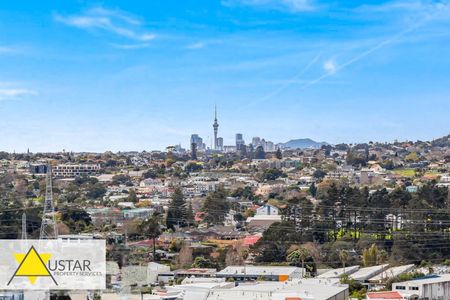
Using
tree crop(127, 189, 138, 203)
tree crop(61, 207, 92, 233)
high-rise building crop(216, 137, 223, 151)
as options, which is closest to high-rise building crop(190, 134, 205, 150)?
high-rise building crop(216, 137, 223, 151)

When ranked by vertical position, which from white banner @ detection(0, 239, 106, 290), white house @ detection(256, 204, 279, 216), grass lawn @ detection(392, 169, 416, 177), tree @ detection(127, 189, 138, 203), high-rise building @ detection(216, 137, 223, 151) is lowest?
white banner @ detection(0, 239, 106, 290)

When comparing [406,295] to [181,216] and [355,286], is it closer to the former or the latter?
[355,286]

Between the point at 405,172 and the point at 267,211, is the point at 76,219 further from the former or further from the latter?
the point at 405,172

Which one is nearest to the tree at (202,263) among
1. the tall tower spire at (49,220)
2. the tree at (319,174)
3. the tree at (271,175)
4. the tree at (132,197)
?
the tall tower spire at (49,220)

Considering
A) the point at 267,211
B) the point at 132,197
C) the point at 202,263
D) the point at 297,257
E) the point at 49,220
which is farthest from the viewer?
the point at 132,197

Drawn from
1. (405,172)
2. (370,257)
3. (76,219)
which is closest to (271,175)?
(405,172)

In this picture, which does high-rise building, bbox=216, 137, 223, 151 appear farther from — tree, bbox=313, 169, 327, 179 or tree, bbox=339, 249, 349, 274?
tree, bbox=339, 249, 349, 274

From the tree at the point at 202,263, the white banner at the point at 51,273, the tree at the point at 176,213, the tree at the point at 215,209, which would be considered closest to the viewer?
the white banner at the point at 51,273

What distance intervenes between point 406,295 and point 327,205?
11.0 meters

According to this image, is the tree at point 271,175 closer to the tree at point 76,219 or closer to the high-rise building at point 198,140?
the tree at point 76,219

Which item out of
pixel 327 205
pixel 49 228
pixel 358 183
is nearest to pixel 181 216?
pixel 327 205

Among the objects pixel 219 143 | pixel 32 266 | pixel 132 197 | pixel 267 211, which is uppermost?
pixel 219 143

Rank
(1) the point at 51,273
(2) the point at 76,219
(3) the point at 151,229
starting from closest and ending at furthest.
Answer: (1) the point at 51,273
(3) the point at 151,229
(2) the point at 76,219

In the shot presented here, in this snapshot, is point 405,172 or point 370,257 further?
point 405,172
